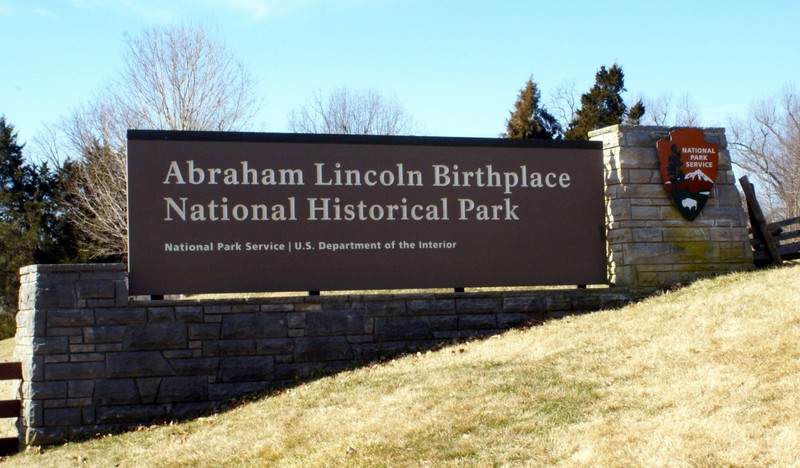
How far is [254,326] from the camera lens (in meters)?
10.1

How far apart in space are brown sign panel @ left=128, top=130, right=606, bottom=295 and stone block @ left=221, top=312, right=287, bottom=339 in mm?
424

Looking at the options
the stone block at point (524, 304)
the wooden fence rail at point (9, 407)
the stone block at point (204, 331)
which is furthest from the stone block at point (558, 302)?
the wooden fence rail at point (9, 407)

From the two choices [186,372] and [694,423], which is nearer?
[694,423]

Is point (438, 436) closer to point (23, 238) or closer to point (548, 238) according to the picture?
point (548, 238)

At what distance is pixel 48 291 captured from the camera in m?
9.55

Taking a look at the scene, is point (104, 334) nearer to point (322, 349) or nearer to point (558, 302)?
point (322, 349)

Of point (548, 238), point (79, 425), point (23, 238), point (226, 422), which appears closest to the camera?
point (226, 422)

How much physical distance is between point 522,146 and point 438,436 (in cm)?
554

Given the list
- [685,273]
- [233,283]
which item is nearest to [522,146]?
[685,273]

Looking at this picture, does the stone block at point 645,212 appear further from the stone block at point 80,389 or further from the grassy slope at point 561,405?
the stone block at point 80,389

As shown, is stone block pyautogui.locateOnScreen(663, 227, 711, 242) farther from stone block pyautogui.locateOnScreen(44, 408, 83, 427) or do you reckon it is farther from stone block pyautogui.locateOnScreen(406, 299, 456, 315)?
stone block pyautogui.locateOnScreen(44, 408, 83, 427)

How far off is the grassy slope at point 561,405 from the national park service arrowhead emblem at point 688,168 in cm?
153

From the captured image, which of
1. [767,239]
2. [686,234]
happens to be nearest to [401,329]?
[686,234]

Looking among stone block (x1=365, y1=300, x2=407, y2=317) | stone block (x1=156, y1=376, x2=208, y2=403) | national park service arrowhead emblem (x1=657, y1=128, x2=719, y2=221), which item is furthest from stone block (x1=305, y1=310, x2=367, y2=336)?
national park service arrowhead emblem (x1=657, y1=128, x2=719, y2=221)
